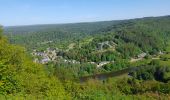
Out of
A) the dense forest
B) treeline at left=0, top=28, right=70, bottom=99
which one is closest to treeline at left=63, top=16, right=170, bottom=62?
the dense forest

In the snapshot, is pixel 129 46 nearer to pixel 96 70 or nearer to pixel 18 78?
pixel 96 70

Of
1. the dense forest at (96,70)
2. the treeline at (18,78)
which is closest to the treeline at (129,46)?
the dense forest at (96,70)

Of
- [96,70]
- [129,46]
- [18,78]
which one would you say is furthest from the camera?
[129,46]

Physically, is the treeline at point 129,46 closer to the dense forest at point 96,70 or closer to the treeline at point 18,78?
the dense forest at point 96,70

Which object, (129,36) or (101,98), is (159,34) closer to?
(129,36)

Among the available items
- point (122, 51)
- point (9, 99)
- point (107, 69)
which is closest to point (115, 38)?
point (122, 51)

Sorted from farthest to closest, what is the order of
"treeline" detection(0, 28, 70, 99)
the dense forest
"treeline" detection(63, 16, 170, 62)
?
1. "treeline" detection(63, 16, 170, 62)
2. the dense forest
3. "treeline" detection(0, 28, 70, 99)

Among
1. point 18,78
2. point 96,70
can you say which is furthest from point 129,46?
point 18,78

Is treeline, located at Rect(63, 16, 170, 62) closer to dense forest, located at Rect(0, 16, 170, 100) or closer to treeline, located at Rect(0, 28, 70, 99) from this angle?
dense forest, located at Rect(0, 16, 170, 100)

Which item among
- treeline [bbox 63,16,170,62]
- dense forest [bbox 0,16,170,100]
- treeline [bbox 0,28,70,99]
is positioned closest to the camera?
treeline [bbox 0,28,70,99]
